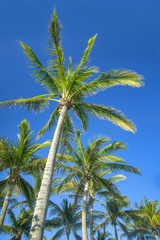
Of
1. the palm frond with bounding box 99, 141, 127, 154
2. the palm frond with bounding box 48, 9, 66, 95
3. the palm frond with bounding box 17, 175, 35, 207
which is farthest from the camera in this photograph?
the palm frond with bounding box 99, 141, 127, 154

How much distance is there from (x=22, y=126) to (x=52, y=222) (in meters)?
13.6

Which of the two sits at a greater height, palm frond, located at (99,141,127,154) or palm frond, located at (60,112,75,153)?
palm frond, located at (99,141,127,154)

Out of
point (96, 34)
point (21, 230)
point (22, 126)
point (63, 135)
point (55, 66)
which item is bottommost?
point (21, 230)

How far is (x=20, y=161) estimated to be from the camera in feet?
31.7

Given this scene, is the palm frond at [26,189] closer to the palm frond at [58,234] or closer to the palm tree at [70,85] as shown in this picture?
the palm tree at [70,85]

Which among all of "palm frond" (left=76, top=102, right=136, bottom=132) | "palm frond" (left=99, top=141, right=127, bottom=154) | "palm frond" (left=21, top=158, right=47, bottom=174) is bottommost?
"palm frond" (left=21, top=158, right=47, bottom=174)

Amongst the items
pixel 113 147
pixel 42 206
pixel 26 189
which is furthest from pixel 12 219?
pixel 42 206

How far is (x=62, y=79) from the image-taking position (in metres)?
7.90

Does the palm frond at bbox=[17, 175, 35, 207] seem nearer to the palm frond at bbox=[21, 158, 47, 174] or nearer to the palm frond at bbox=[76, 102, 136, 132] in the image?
the palm frond at bbox=[21, 158, 47, 174]

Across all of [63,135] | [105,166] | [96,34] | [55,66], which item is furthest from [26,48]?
[105,166]

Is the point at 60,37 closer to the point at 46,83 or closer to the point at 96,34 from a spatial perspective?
the point at 96,34

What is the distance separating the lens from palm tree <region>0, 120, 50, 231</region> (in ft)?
30.0

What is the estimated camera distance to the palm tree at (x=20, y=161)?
9.13m

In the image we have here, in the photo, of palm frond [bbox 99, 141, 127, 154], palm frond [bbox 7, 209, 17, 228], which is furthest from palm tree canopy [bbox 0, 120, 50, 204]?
palm frond [bbox 7, 209, 17, 228]
